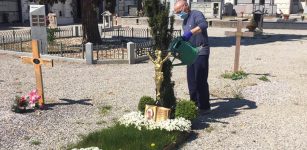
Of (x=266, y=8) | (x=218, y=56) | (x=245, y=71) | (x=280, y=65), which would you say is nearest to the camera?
(x=245, y=71)

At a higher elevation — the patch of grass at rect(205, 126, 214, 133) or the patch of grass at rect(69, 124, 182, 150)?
the patch of grass at rect(69, 124, 182, 150)

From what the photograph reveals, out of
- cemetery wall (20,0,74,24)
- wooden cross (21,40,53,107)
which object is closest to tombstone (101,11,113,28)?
cemetery wall (20,0,74,24)

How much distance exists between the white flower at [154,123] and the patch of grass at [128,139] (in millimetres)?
103

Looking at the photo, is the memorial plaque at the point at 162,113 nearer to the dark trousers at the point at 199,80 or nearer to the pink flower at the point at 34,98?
the dark trousers at the point at 199,80

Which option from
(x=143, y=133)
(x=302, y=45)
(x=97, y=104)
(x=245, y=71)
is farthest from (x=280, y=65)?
(x=143, y=133)

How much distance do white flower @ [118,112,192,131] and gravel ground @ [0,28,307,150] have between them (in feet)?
1.09

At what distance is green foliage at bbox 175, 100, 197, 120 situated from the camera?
21.6 ft

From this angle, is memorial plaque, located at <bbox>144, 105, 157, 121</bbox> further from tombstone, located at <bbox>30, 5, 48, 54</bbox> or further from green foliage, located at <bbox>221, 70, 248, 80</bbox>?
tombstone, located at <bbox>30, 5, 48, 54</bbox>

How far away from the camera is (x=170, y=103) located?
6.84 meters

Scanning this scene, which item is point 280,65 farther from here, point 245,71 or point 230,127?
point 230,127

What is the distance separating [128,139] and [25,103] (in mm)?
2998

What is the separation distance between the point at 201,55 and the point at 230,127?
152cm

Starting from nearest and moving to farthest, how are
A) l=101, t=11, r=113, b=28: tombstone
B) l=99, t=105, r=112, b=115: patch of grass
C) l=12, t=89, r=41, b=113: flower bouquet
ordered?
l=12, t=89, r=41, b=113: flower bouquet, l=99, t=105, r=112, b=115: patch of grass, l=101, t=11, r=113, b=28: tombstone

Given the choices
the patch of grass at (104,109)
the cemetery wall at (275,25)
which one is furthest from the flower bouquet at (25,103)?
the cemetery wall at (275,25)
